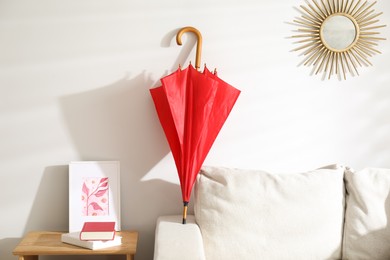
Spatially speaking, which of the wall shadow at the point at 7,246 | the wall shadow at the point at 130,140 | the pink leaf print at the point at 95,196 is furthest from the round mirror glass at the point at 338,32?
the wall shadow at the point at 7,246

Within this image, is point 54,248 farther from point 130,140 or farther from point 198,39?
point 198,39

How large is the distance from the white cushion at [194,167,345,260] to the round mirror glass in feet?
2.43

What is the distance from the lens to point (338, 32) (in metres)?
2.63

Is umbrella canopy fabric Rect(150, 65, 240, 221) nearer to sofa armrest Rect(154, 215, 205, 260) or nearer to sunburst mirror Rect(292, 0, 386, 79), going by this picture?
sofa armrest Rect(154, 215, 205, 260)

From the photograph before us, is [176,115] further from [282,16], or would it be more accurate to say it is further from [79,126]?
[282,16]

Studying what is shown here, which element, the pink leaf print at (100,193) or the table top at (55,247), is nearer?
the table top at (55,247)

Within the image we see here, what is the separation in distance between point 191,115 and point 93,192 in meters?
0.63

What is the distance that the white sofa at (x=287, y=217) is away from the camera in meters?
2.26

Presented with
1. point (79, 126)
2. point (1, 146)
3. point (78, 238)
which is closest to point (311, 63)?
point (79, 126)

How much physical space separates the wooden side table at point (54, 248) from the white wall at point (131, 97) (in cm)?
16

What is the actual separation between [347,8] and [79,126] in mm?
1546

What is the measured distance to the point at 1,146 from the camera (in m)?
2.44

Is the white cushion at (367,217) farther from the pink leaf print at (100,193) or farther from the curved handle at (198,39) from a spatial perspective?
the pink leaf print at (100,193)

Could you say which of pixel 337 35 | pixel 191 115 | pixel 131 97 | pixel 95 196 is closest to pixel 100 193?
pixel 95 196
